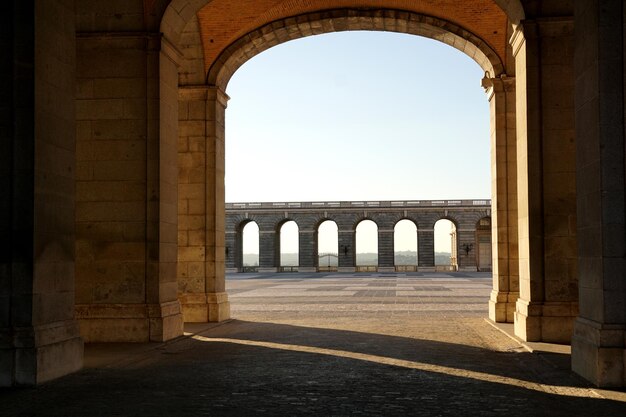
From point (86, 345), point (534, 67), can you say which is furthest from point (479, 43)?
point (86, 345)

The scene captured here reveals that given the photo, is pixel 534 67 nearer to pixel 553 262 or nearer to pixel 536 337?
pixel 553 262

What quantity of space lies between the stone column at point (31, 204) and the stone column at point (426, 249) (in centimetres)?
5649

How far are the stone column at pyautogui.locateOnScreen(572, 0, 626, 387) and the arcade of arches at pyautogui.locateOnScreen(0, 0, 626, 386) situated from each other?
0.08 feet

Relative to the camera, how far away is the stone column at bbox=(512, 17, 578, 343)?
11688 millimetres

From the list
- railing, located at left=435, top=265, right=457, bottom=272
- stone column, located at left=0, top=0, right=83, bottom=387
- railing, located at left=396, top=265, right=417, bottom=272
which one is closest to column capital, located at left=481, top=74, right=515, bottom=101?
stone column, located at left=0, top=0, right=83, bottom=387

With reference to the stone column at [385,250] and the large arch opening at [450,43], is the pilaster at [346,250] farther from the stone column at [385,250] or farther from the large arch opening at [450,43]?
the large arch opening at [450,43]

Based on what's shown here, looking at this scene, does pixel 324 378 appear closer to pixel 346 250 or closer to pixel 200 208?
pixel 200 208

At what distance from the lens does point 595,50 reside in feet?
27.0

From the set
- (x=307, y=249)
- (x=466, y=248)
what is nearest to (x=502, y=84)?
(x=466, y=248)

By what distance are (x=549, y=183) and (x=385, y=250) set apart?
5382cm

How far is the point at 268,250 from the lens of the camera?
66.5 meters

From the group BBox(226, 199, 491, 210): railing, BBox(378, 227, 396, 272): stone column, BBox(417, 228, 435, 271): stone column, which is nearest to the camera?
BBox(417, 228, 435, 271): stone column

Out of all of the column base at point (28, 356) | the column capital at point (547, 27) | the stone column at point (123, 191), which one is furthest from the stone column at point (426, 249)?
the column base at point (28, 356)

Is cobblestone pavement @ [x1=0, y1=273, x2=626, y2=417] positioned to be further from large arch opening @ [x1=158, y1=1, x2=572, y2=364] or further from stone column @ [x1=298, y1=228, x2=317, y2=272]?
stone column @ [x1=298, y1=228, x2=317, y2=272]
